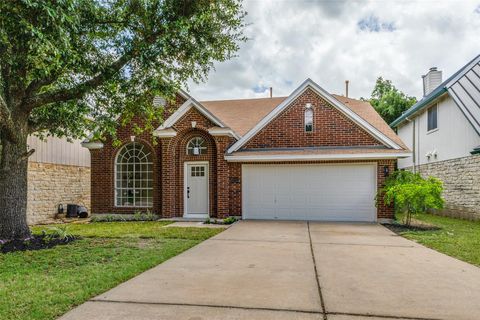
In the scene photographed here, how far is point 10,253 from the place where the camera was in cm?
684

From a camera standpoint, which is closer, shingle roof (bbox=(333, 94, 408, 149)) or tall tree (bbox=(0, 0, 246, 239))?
tall tree (bbox=(0, 0, 246, 239))

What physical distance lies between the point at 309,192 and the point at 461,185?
6.21m

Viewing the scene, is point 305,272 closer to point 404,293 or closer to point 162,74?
point 404,293

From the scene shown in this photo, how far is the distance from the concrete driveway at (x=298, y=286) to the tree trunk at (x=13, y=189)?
428 cm

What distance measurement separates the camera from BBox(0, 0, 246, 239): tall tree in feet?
22.3

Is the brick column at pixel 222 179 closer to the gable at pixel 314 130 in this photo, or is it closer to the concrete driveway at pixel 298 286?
the gable at pixel 314 130

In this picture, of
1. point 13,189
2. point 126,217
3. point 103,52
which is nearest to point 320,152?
point 103,52

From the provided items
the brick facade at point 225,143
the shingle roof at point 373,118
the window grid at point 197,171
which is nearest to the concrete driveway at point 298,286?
the brick facade at point 225,143

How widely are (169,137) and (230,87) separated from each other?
1094 centimetres

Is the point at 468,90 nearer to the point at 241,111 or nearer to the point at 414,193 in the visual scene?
the point at 414,193

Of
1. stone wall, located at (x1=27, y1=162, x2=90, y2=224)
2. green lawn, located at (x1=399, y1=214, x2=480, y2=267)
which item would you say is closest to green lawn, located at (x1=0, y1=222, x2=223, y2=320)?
green lawn, located at (x1=399, y1=214, x2=480, y2=267)

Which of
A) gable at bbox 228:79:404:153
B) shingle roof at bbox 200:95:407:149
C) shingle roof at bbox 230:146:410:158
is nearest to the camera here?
shingle roof at bbox 230:146:410:158

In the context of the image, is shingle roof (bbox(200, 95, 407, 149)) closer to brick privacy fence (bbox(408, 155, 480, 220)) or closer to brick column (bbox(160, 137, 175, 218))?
brick column (bbox(160, 137, 175, 218))

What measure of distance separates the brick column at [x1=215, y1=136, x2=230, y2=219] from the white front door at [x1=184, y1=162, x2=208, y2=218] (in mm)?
717
